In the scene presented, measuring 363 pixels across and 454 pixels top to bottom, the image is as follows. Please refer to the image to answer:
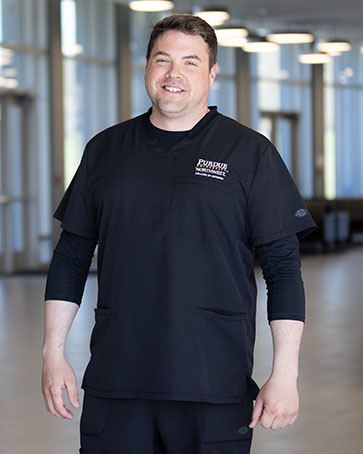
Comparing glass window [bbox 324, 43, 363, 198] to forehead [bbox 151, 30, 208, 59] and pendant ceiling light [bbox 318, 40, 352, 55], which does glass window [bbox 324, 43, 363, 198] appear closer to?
pendant ceiling light [bbox 318, 40, 352, 55]

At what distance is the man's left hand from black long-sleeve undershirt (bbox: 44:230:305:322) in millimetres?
172

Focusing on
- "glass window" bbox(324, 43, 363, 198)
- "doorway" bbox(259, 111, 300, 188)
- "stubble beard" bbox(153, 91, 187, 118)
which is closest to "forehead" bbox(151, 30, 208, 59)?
"stubble beard" bbox(153, 91, 187, 118)

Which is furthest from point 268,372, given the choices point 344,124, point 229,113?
point 344,124

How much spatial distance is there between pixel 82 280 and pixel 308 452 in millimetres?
2623

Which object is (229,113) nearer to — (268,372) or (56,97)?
(56,97)

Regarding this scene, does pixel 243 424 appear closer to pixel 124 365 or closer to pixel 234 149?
pixel 124 365

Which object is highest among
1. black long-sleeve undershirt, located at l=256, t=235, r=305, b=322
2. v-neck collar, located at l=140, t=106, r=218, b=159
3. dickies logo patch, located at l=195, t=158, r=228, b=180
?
v-neck collar, located at l=140, t=106, r=218, b=159

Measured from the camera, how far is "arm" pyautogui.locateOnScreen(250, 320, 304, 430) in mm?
2375

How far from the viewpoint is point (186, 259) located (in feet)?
7.97

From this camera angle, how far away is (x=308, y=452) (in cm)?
490

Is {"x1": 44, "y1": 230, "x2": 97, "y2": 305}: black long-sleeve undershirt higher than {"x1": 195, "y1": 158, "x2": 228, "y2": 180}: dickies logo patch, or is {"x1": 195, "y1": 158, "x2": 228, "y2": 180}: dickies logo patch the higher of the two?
{"x1": 195, "y1": 158, "x2": 228, "y2": 180}: dickies logo patch

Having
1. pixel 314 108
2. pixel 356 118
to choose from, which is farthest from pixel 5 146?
pixel 356 118

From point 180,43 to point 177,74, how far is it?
8 centimetres

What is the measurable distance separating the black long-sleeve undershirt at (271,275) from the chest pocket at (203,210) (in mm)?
131
